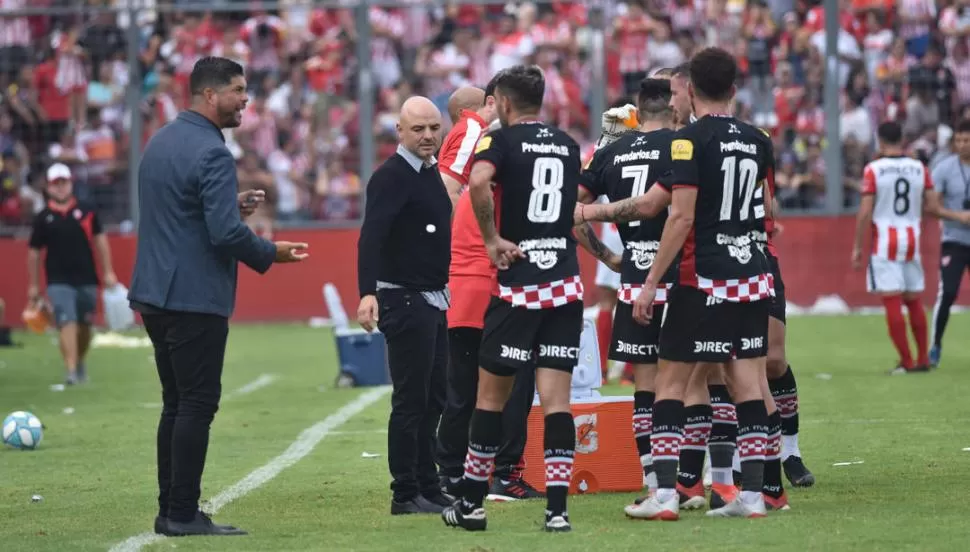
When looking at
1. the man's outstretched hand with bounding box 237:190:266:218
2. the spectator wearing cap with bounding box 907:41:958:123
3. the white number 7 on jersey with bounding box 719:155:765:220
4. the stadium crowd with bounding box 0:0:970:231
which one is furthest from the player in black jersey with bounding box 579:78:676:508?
the spectator wearing cap with bounding box 907:41:958:123

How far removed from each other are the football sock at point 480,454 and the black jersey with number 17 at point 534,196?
564 millimetres

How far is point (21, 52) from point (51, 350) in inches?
221

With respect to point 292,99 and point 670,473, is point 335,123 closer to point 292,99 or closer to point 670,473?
point 292,99

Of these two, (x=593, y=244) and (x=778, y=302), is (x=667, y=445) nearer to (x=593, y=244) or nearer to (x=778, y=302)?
(x=593, y=244)

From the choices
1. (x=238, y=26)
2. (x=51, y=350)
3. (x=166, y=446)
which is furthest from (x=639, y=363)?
(x=238, y=26)

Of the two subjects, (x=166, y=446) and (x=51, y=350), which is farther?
(x=51, y=350)

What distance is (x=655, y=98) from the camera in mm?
8398

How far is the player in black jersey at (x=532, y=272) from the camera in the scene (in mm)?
7246

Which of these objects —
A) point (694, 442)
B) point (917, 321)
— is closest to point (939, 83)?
point (917, 321)

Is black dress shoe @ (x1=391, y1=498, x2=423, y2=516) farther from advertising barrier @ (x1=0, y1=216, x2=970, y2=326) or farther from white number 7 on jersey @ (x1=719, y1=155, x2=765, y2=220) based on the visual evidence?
advertising barrier @ (x1=0, y1=216, x2=970, y2=326)

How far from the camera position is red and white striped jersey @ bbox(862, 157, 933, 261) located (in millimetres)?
15359

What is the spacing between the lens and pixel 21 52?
23953mm

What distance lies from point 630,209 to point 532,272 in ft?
2.44

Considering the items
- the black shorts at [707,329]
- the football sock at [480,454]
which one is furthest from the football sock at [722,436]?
the football sock at [480,454]
